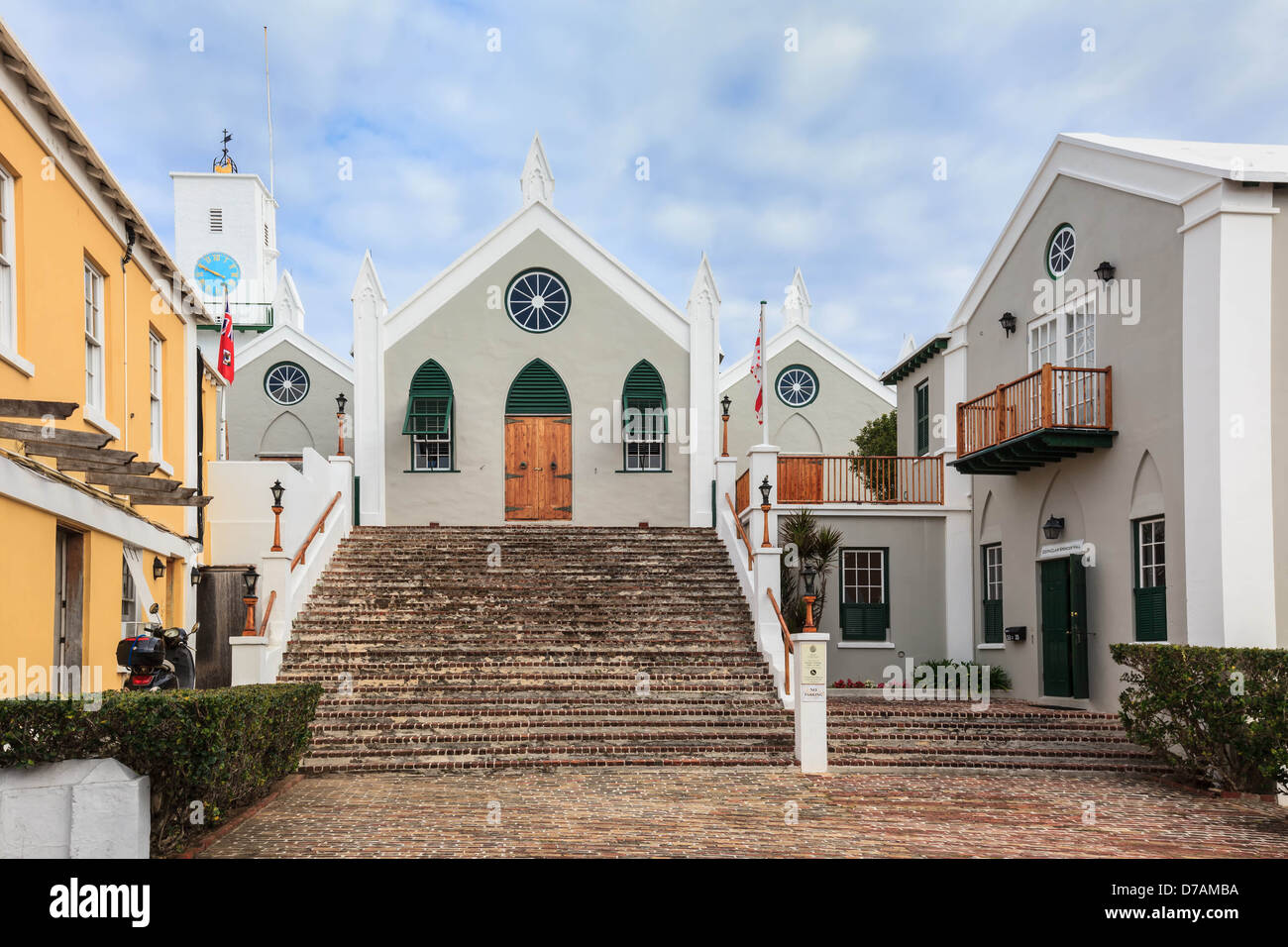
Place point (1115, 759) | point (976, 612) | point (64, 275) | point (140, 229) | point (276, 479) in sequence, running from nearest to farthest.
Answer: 1. point (64, 275)
2. point (1115, 759)
3. point (140, 229)
4. point (276, 479)
5. point (976, 612)

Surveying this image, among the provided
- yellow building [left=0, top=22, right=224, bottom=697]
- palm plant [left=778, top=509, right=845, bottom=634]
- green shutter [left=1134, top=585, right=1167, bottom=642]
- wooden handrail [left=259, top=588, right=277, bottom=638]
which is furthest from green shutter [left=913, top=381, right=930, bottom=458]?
yellow building [left=0, top=22, right=224, bottom=697]

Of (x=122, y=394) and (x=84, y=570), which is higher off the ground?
(x=122, y=394)

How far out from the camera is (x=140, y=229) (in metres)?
13.5

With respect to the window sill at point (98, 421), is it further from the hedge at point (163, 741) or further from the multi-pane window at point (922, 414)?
the multi-pane window at point (922, 414)

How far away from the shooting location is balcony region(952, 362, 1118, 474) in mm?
15352

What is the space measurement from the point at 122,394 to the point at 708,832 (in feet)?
27.7

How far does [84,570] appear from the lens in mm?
11352

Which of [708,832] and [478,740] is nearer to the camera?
[708,832]

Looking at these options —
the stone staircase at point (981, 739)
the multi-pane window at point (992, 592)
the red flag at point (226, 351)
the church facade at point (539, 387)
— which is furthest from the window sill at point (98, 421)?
the multi-pane window at point (992, 592)

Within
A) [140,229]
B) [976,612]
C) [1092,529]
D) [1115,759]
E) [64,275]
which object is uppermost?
[140,229]

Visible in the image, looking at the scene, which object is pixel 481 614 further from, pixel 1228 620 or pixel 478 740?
pixel 1228 620

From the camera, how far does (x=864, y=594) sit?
771 inches

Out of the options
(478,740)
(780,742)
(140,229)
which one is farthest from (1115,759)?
(140,229)
